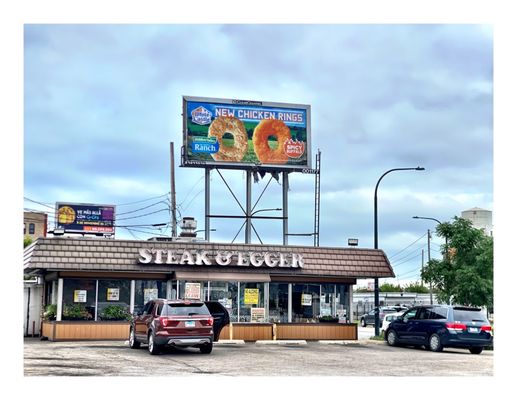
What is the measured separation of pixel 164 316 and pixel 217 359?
7.66 feet

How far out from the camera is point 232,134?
39188 mm

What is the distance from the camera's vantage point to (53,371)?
58.9ft

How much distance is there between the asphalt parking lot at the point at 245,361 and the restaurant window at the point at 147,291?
3.45m

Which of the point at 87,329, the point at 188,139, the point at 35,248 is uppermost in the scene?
the point at 188,139

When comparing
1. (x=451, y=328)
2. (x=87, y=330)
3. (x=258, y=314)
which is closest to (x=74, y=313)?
(x=87, y=330)

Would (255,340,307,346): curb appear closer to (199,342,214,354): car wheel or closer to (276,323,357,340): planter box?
(276,323,357,340): planter box

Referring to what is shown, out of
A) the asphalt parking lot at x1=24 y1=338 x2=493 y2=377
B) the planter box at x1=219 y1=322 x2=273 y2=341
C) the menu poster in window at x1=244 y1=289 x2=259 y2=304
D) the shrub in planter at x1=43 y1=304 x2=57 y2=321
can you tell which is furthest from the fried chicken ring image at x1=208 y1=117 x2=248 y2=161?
the asphalt parking lot at x1=24 y1=338 x2=493 y2=377

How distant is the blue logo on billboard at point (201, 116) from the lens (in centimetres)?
3894

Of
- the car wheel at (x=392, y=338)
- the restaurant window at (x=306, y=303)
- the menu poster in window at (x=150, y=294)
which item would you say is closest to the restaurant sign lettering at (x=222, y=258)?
the restaurant window at (x=306, y=303)

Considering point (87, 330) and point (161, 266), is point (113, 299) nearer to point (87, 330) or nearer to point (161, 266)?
point (87, 330)

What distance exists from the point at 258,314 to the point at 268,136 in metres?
10.0
